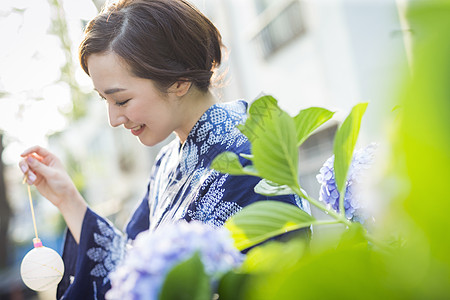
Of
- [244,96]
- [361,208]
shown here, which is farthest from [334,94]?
[361,208]

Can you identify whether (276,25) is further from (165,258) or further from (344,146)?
(165,258)

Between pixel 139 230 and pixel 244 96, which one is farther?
pixel 244 96

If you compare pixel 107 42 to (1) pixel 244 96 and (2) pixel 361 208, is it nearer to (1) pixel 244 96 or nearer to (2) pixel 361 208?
(2) pixel 361 208

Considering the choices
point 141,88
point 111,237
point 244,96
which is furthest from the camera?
point 244,96

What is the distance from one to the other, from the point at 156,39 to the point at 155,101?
0.16 metres

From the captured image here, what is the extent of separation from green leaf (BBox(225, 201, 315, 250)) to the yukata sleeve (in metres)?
0.97

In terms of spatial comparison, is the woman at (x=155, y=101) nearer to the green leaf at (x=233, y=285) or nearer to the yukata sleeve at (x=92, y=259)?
the yukata sleeve at (x=92, y=259)

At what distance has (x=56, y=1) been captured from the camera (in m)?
3.99

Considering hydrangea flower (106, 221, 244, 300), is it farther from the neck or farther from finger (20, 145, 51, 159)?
→ finger (20, 145, 51, 159)

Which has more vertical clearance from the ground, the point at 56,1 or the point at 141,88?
the point at 56,1

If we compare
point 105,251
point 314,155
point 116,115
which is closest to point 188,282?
point 116,115

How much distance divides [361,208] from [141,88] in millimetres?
808

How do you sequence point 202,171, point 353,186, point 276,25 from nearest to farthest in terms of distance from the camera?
point 353,186
point 202,171
point 276,25

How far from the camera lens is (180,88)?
126 cm
